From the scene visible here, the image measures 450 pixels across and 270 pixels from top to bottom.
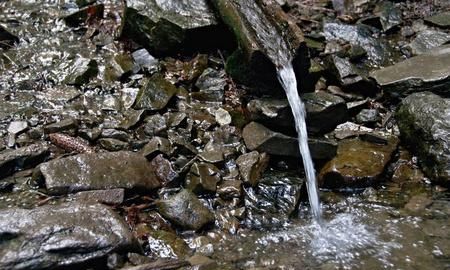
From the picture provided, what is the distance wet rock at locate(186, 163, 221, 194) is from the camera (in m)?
4.39

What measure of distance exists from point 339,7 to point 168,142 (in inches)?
160

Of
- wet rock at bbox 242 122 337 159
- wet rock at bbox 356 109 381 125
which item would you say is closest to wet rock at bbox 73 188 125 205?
wet rock at bbox 242 122 337 159

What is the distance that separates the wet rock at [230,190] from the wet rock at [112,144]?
1065mm

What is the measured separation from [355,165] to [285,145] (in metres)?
0.67

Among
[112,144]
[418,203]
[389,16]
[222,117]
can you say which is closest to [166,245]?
[112,144]

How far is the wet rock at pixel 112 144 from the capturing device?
15.7ft

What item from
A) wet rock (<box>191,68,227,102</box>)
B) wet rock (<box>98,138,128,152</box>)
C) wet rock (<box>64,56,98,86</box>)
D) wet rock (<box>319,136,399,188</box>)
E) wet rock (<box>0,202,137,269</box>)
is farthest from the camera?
wet rock (<box>64,56,98,86</box>)

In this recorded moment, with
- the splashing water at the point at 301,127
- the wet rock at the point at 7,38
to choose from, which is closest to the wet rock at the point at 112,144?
the splashing water at the point at 301,127

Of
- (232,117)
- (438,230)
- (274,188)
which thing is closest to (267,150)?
(274,188)

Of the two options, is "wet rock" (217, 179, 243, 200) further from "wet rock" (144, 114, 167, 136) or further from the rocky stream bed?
"wet rock" (144, 114, 167, 136)

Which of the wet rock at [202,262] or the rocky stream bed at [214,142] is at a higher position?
the rocky stream bed at [214,142]

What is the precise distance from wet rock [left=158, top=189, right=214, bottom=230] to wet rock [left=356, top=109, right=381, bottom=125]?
2147 millimetres

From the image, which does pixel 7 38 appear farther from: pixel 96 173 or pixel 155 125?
pixel 96 173

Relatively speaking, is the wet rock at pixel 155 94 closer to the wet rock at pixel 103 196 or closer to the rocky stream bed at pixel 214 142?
the rocky stream bed at pixel 214 142
